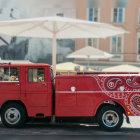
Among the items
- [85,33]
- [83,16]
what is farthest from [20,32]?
[83,16]

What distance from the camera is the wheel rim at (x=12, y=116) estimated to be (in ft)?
27.5

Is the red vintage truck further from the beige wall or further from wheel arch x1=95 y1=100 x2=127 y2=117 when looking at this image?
the beige wall

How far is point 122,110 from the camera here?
8.54 m

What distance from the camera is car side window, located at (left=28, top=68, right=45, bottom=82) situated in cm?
841

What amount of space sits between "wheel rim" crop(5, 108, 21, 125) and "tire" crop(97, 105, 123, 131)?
2.41 metres

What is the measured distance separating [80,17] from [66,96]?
63.7ft

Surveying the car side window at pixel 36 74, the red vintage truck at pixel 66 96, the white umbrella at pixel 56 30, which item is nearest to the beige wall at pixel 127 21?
the white umbrella at pixel 56 30

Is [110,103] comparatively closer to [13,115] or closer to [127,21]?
[13,115]

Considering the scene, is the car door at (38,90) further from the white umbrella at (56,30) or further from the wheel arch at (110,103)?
the white umbrella at (56,30)

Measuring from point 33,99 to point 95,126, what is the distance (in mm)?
2309

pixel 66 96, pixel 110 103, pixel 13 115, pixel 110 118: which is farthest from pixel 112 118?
pixel 13 115

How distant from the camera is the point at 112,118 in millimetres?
8352

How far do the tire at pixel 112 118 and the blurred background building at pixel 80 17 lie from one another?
18244 mm

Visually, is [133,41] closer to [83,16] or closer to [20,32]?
[83,16]
